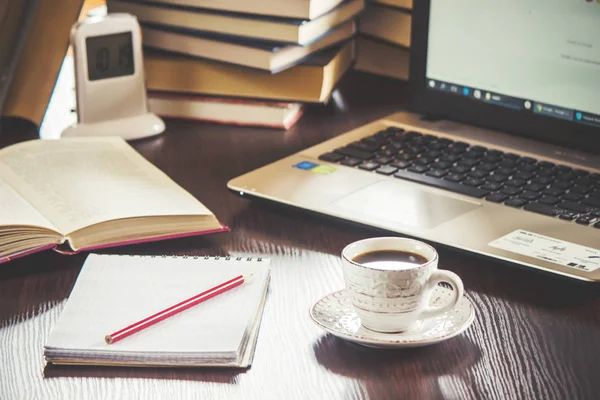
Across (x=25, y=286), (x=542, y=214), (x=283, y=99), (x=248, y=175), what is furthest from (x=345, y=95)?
(x=25, y=286)

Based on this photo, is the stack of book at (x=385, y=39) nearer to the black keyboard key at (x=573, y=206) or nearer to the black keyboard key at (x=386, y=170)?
the black keyboard key at (x=386, y=170)

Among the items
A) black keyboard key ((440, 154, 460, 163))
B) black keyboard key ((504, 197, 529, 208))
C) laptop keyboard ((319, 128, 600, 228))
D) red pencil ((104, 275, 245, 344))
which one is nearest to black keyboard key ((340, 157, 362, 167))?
laptop keyboard ((319, 128, 600, 228))

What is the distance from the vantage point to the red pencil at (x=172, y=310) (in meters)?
0.70

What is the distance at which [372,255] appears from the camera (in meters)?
0.72

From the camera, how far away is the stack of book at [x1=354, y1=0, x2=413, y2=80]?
1392mm

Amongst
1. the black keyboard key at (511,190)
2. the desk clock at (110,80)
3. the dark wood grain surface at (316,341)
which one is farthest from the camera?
the desk clock at (110,80)

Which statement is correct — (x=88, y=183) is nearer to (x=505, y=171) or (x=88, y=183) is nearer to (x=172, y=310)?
(x=172, y=310)

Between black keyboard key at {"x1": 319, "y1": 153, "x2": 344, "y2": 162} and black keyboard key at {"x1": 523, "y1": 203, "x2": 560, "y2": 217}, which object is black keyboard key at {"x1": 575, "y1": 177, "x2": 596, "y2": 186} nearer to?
black keyboard key at {"x1": 523, "y1": 203, "x2": 560, "y2": 217}

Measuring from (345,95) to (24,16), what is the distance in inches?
21.2

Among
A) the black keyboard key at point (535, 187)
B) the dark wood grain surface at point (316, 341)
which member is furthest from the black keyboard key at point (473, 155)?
the dark wood grain surface at point (316, 341)

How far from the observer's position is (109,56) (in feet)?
4.04

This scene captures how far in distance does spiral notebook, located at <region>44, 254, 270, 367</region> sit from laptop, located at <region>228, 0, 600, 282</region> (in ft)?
0.58

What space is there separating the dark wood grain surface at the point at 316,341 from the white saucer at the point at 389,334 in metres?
0.02

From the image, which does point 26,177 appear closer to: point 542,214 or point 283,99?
point 283,99
